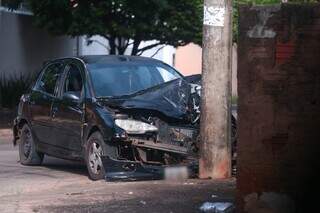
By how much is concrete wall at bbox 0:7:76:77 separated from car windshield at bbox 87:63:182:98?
12331 millimetres

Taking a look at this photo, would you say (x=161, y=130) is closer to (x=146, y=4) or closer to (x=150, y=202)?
(x=150, y=202)

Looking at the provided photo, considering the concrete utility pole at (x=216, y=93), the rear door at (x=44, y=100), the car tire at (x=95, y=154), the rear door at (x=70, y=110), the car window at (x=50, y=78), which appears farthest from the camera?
the car window at (x=50, y=78)

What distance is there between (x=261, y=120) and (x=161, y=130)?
10.1 ft

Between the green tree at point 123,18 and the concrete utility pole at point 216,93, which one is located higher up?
the green tree at point 123,18

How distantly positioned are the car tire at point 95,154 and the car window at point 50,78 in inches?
70.0

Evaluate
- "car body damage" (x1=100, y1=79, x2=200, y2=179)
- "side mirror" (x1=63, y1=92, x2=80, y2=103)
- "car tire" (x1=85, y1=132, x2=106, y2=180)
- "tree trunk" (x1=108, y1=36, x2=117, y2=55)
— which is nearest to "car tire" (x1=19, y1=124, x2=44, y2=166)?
"side mirror" (x1=63, y1=92, x2=80, y2=103)

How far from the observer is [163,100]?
10875mm

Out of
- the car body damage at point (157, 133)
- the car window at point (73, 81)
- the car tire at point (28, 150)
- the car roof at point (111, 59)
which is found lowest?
the car tire at point (28, 150)

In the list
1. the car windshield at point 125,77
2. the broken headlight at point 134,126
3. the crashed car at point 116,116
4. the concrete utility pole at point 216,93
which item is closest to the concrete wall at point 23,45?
the crashed car at point 116,116

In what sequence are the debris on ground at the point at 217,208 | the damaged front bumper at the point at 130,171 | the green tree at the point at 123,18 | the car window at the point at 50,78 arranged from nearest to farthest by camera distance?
the debris on ground at the point at 217,208 < the damaged front bumper at the point at 130,171 < the car window at the point at 50,78 < the green tree at the point at 123,18

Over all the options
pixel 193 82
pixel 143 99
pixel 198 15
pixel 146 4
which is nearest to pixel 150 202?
pixel 143 99

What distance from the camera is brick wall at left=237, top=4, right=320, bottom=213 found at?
753 cm

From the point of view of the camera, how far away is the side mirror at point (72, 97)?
1123cm

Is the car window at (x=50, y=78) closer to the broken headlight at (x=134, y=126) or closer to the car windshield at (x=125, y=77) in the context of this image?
the car windshield at (x=125, y=77)
